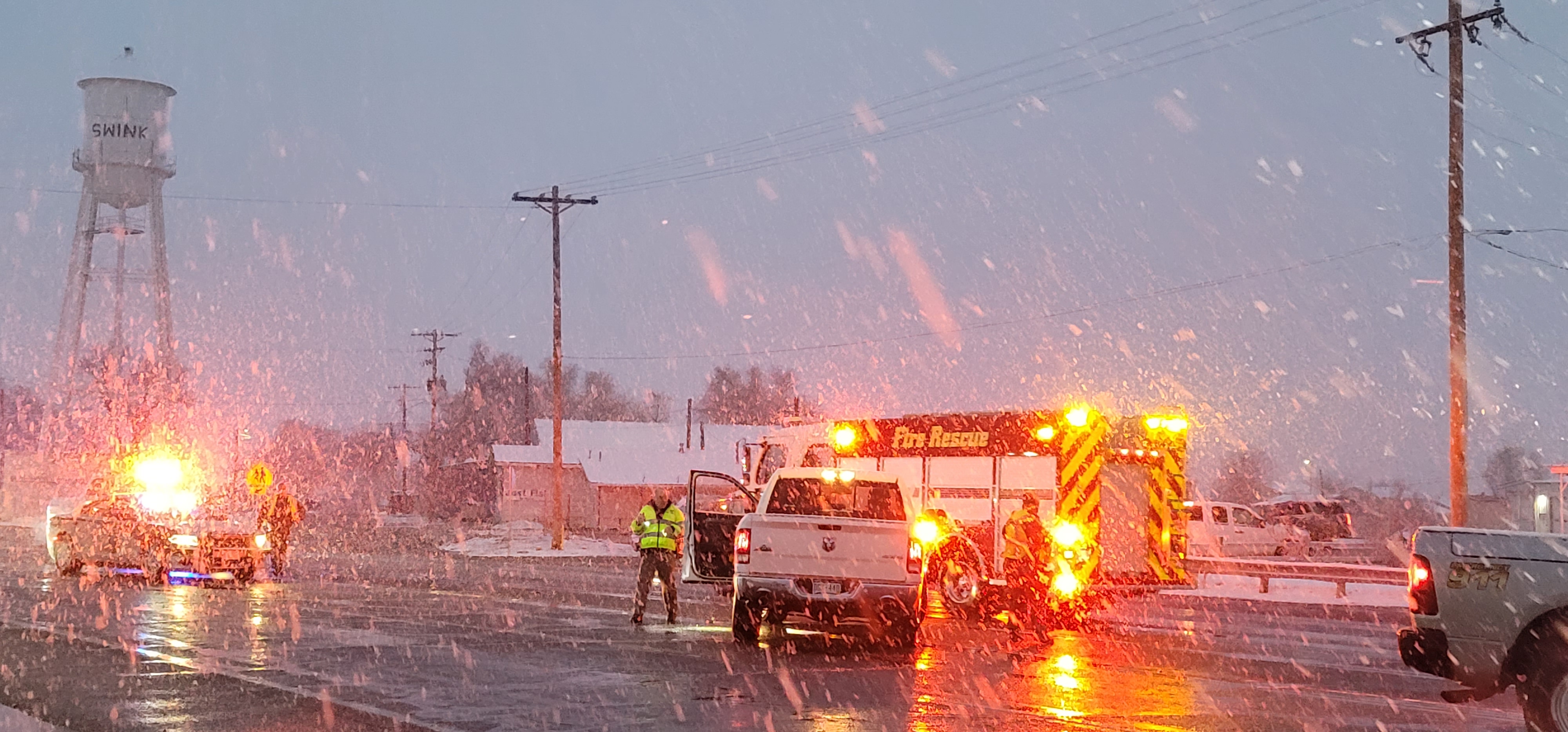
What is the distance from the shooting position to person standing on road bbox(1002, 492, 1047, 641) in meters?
17.1

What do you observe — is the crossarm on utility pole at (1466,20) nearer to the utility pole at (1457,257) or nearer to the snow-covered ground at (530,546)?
the utility pole at (1457,257)

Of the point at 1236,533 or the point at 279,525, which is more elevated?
the point at 279,525

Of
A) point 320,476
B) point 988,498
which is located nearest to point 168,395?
point 320,476

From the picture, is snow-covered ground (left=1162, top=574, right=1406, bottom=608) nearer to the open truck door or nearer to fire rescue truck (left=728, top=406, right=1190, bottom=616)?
fire rescue truck (left=728, top=406, right=1190, bottom=616)

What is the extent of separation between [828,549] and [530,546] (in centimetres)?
3319

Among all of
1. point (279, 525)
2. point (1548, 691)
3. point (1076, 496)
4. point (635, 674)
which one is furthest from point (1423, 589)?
point (279, 525)

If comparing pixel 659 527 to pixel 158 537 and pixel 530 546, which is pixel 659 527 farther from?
pixel 530 546

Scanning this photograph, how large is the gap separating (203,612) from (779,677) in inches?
369

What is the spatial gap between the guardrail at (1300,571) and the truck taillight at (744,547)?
13772 millimetres

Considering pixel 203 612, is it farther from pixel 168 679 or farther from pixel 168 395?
pixel 168 395

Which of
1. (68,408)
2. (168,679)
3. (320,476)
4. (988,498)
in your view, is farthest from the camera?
(320,476)

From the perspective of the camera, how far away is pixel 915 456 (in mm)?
23484

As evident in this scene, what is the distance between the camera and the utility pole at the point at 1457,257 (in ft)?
81.4

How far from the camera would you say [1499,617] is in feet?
32.7
